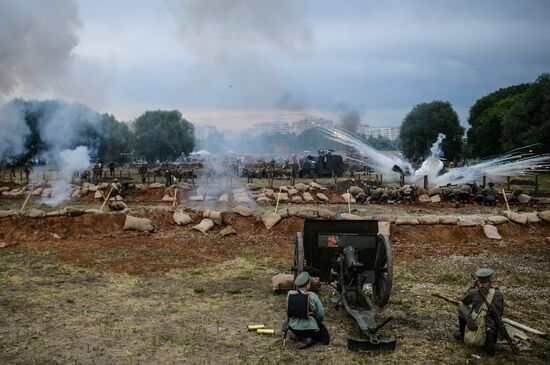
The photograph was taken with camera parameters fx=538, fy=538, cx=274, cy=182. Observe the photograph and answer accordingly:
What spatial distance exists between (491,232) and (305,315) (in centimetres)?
1083

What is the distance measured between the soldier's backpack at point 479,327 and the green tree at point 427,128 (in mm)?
65344

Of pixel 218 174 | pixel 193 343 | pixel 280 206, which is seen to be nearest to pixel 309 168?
pixel 218 174

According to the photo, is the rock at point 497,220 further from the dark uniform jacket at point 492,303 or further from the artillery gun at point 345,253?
the dark uniform jacket at point 492,303

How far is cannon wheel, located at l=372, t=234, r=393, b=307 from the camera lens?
9.34 m

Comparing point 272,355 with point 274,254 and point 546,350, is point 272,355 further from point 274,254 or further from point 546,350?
point 274,254

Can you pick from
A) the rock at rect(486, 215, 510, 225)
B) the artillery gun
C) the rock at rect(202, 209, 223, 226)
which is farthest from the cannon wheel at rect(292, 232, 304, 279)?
the rock at rect(486, 215, 510, 225)

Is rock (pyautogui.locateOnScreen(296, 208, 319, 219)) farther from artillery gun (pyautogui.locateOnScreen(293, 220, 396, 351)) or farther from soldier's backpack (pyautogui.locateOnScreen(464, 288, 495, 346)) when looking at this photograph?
soldier's backpack (pyautogui.locateOnScreen(464, 288, 495, 346))

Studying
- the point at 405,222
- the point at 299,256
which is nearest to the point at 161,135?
the point at 405,222

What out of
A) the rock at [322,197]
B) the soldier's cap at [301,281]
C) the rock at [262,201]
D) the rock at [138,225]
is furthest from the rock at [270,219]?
the rock at [322,197]

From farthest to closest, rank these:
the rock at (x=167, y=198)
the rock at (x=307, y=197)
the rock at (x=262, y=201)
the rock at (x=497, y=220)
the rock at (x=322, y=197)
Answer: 1. the rock at (x=322, y=197)
2. the rock at (x=307, y=197)
3. the rock at (x=167, y=198)
4. the rock at (x=262, y=201)
5. the rock at (x=497, y=220)

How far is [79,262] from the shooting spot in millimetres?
13172

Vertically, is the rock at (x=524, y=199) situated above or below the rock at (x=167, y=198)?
above

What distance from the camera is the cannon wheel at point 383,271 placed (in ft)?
30.7

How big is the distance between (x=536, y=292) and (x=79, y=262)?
407 inches
